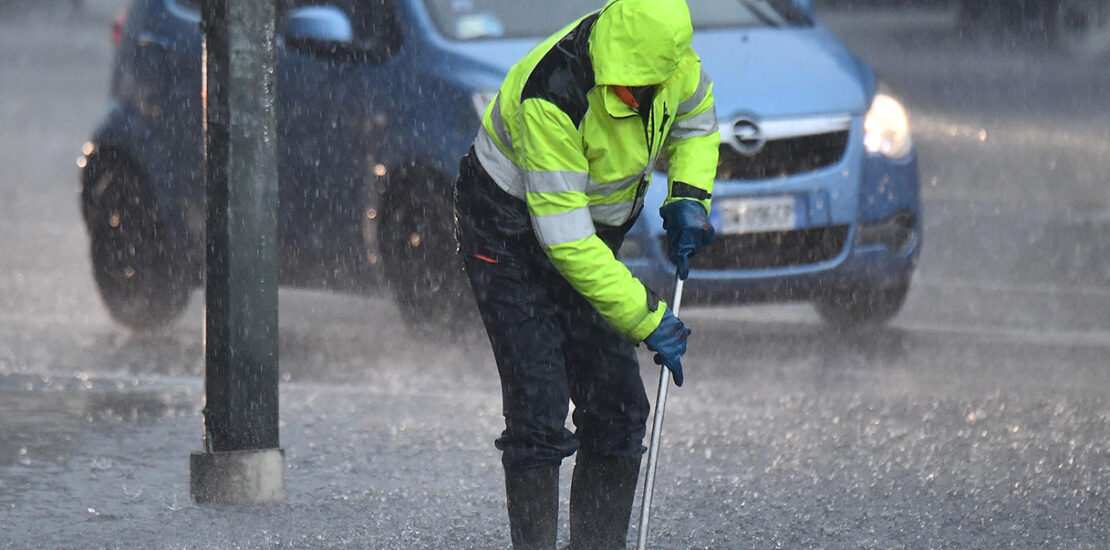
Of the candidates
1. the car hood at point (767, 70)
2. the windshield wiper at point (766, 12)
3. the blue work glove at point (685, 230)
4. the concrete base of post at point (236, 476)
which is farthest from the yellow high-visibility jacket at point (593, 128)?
the windshield wiper at point (766, 12)

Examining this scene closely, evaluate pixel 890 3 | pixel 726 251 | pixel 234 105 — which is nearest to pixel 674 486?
pixel 234 105

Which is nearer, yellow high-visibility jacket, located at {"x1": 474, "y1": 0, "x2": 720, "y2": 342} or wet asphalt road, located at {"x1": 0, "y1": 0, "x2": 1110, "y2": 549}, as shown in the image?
yellow high-visibility jacket, located at {"x1": 474, "y1": 0, "x2": 720, "y2": 342}

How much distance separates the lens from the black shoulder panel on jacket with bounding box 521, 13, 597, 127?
4488 millimetres

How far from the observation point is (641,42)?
4.36 metres

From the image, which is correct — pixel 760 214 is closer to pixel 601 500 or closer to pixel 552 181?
pixel 601 500

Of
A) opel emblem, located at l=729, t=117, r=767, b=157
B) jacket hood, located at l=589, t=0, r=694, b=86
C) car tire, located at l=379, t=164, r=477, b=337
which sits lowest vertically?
car tire, located at l=379, t=164, r=477, b=337

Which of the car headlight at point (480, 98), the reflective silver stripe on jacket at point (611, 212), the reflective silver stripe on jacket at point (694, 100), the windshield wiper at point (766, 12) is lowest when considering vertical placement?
the windshield wiper at point (766, 12)

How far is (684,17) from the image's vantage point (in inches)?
173

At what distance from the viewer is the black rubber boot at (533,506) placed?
16.1ft

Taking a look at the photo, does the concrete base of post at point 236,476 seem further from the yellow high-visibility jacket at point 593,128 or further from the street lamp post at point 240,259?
the yellow high-visibility jacket at point 593,128

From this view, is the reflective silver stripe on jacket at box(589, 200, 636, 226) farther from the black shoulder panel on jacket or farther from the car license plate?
the car license plate

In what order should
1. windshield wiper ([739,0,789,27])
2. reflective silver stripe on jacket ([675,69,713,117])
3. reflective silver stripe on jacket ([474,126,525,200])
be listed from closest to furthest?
reflective silver stripe on jacket ([474,126,525,200]) < reflective silver stripe on jacket ([675,69,713,117]) < windshield wiper ([739,0,789,27])

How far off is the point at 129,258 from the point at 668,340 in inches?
190

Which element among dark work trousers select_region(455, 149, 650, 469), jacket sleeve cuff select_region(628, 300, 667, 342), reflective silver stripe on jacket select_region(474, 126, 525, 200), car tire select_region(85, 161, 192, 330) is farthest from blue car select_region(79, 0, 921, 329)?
jacket sleeve cuff select_region(628, 300, 667, 342)
